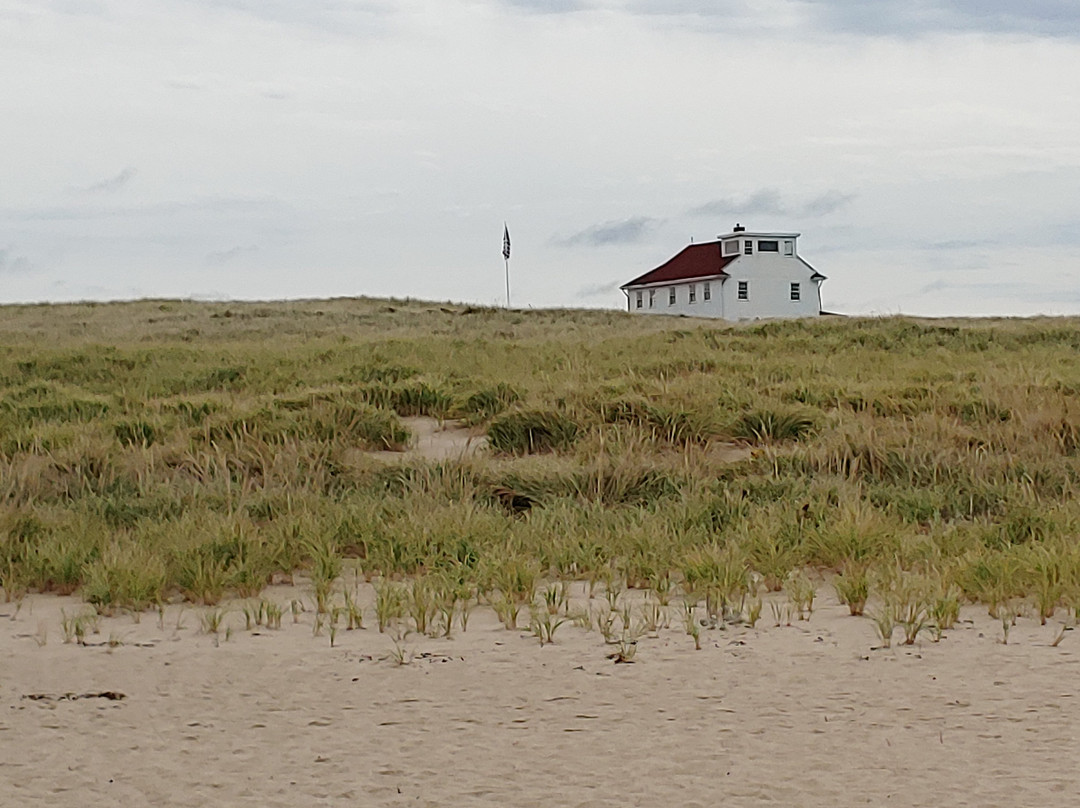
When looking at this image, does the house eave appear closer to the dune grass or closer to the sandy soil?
the dune grass

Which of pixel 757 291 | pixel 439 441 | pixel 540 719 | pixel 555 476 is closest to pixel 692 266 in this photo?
pixel 757 291

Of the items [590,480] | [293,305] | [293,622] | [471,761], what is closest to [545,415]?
[590,480]

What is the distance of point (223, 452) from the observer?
10.2m

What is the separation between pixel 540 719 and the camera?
4.29 metres

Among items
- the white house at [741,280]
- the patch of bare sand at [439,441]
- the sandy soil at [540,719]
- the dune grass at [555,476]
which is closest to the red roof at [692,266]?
the white house at [741,280]

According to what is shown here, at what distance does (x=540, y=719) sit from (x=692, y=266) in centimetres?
5393

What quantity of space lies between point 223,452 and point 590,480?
302 cm

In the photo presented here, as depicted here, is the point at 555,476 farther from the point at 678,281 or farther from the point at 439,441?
the point at 678,281

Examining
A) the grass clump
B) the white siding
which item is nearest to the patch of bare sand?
the grass clump

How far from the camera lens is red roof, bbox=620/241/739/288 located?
5600 centimetres

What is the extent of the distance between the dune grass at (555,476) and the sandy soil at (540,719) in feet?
1.41

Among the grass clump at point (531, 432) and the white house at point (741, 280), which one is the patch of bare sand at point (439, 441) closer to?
the grass clump at point (531, 432)

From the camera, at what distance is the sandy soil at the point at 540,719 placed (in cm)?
366

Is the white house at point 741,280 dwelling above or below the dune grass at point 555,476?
above
